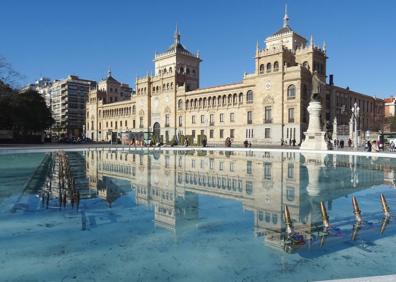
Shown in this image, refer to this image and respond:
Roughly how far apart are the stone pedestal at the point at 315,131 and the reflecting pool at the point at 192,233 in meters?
22.7

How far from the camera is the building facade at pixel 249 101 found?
4812 cm

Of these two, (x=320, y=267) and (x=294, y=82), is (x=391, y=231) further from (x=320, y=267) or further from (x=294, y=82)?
(x=294, y=82)

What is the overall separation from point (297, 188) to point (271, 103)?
4005cm

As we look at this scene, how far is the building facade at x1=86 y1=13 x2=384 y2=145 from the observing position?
158 ft

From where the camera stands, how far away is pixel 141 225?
6785 mm

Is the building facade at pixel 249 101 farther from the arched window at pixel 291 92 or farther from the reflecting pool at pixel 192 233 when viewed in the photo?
the reflecting pool at pixel 192 233

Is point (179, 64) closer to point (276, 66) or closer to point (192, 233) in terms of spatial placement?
point (276, 66)

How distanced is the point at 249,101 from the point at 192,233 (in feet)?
159

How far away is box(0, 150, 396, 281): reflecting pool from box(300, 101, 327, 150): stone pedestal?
22.7m

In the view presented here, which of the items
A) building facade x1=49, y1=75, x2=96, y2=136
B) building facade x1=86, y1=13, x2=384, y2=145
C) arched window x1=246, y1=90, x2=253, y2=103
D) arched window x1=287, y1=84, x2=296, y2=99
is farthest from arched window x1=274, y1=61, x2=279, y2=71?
building facade x1=49, y1=75, x2=96, y2=136

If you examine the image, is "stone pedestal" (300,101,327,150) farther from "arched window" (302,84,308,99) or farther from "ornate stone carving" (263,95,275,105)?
"ornate stone carving" (263,95,275,105)

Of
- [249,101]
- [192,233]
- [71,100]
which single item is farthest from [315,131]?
[71,100]

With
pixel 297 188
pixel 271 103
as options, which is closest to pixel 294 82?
pixel 271 103

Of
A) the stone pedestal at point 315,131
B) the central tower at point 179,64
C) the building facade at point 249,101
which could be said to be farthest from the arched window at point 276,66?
the central tower at point 179,64
